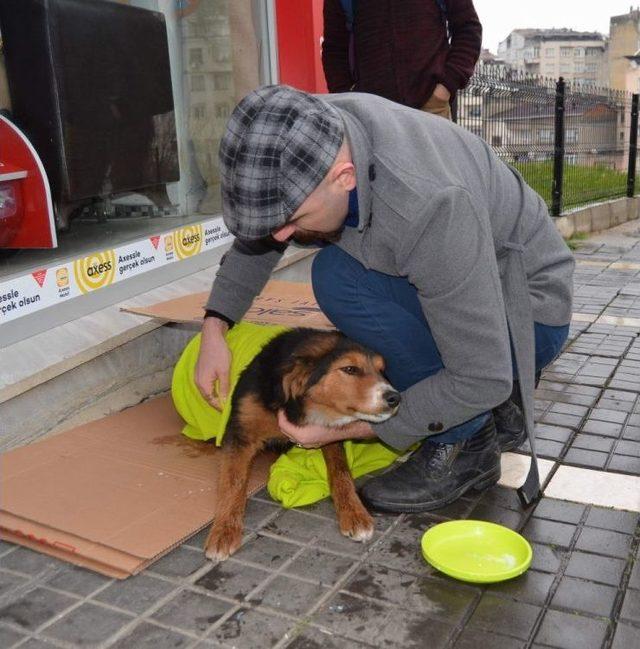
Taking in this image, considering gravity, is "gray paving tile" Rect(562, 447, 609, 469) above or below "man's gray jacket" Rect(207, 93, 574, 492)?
below

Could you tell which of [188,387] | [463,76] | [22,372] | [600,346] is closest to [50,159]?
[22,372]

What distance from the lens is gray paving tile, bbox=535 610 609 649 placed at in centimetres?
225

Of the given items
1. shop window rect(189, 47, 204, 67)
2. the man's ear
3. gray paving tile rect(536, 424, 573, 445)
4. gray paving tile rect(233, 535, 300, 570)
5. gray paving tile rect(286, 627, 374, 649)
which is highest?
shop window rect(189, 47, 204, 67)

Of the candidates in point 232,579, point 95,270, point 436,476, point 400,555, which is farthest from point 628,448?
point 95,270

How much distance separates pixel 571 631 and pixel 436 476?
0.87 meters

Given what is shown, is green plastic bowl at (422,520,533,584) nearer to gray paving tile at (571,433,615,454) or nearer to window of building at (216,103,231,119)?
gray paving tile at (571,433,615,454)

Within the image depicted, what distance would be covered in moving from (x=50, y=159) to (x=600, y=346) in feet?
11.4

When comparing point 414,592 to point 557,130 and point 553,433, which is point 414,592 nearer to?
point 553,433

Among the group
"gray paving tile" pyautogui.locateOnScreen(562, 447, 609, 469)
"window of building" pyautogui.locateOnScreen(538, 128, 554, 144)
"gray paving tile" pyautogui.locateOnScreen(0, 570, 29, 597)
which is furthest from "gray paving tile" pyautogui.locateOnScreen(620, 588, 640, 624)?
"window of building" pyautogui.locateOnScreen(538, 128, 554, 144)

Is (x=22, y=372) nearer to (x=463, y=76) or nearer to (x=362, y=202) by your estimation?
(x=362, y=202)

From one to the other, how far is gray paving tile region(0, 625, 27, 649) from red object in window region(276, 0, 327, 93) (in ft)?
14.6

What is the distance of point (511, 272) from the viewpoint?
2.78 meters

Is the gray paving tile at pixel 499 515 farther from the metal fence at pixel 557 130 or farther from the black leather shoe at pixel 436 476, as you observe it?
the metal fence at pixel 557 130

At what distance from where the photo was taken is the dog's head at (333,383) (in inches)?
112
